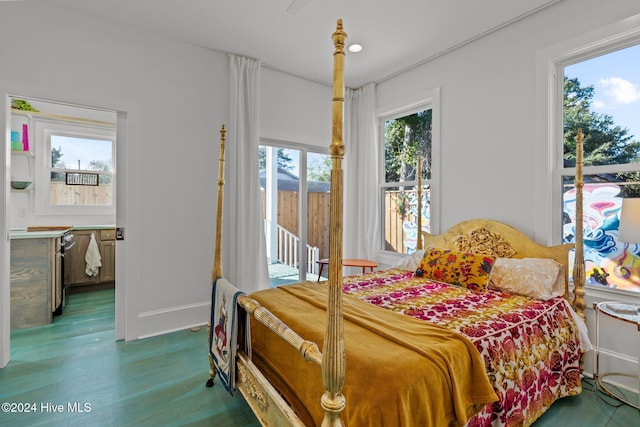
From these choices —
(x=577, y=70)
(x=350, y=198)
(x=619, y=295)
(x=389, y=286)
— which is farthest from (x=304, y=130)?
(x=619, y=295)

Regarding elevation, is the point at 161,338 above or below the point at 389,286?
below

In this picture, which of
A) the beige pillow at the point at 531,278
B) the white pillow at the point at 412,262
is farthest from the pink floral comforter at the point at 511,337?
the white pillow at the point at 412,262

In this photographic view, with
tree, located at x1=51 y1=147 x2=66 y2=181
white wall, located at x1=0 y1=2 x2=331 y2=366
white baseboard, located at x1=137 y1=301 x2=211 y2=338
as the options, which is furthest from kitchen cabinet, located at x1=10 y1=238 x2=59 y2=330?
tree, located at x1=51 y1=147 x2=66 y2=181

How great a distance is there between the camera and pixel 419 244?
3.54 meters

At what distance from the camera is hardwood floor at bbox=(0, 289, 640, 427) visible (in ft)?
5.92

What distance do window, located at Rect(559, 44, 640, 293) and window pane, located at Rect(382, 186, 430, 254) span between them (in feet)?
4.70

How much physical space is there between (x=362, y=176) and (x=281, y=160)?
45.6 inches

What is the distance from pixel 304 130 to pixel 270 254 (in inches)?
66.3

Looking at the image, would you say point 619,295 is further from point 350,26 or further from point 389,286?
point 350,26

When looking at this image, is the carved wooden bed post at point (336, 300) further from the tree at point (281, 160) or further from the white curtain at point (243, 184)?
the tree at point (281, 160)

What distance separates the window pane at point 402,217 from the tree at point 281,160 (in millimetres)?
1355

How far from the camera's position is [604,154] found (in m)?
2.35

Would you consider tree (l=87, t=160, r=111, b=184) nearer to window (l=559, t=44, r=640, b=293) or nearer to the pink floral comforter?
the pink floral comforter

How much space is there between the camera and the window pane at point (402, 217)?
144 inches
